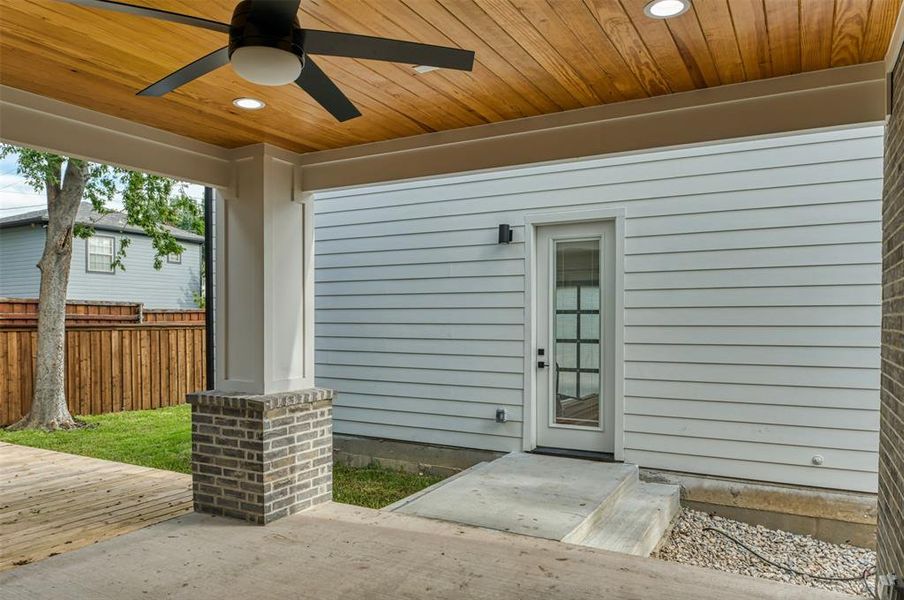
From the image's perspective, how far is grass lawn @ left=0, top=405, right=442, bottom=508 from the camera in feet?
17.8

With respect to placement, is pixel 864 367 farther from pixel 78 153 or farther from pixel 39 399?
pixel 39 399

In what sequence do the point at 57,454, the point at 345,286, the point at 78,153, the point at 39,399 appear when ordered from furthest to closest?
the point at 39,399
the point at 345,286
the point at 57,454
the point at 78,153

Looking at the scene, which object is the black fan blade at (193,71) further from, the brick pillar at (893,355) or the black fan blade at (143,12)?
the brick pillar at (893,355)

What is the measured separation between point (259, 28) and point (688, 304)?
414cm

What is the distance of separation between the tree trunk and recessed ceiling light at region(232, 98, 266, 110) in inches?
255

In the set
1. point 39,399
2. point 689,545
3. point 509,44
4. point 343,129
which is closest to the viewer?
point 509,44

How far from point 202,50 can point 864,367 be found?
4760 mm

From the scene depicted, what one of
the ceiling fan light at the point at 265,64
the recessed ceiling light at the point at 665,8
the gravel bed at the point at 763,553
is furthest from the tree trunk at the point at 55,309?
the recessed ceiling light at the point at 665,8

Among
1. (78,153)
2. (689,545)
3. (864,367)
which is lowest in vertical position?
(689,545)

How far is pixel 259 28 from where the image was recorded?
6.00 ft

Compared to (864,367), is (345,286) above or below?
above

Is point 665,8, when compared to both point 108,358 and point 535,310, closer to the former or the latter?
point 535,310

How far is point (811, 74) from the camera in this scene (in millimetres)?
2928

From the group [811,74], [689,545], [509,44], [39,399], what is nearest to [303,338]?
[509,44]
